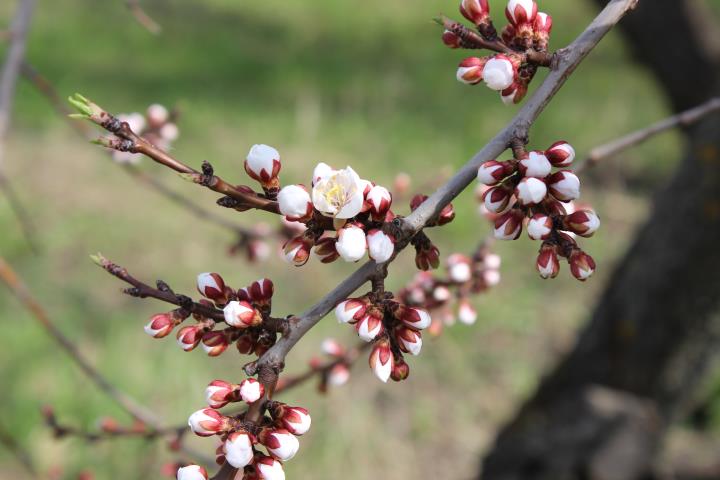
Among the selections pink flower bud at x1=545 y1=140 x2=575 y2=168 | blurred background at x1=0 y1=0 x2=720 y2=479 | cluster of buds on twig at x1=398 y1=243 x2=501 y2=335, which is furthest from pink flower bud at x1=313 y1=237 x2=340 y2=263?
blurred background at x1=0 y1=0 x2=720 y2=479

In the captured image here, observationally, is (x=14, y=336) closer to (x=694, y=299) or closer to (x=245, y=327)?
(x=694, y=299)

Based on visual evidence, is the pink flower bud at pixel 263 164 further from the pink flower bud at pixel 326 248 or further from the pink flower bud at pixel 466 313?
the pink flower bud at pixel 466 313

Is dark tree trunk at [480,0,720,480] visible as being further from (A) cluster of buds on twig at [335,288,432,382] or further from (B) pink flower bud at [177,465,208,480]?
(B) pink flower bud at [177,465,208,480]

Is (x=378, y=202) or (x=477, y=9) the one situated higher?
(x=477, y=9)

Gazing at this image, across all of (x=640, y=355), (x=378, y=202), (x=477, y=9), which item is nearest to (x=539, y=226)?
(x=378, y=202)

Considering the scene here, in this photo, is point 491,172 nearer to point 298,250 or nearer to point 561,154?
point 561,154

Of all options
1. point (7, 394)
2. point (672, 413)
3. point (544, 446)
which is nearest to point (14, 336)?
point (7, 394)
